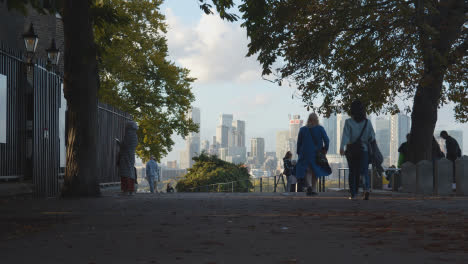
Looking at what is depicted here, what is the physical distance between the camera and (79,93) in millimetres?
13961

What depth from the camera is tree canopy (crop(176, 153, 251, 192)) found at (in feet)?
169

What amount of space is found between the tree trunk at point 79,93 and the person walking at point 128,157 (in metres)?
2.01

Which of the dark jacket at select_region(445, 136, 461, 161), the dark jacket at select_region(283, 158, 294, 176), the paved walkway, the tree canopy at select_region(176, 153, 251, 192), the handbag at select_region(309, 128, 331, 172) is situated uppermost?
the dark jacket at select_region(445, 136, 461, 161)

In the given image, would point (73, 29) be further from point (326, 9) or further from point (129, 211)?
point (326, 9)

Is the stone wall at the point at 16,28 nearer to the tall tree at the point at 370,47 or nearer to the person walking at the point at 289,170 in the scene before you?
the tall tree at the point at 370,47

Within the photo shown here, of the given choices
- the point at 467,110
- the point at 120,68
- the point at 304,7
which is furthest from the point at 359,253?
the point at 120,68

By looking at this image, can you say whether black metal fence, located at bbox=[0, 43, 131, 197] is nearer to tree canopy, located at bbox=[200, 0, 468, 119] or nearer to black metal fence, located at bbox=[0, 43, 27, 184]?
black metal fence, located at bbox=[0, 43, 27, 184]

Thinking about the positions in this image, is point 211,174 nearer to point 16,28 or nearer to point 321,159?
point 16,28

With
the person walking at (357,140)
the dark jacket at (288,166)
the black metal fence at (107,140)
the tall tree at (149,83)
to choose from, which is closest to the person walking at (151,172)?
the black metal fence at (107,140)

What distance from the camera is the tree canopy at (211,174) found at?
51531mm

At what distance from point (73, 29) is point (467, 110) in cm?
1619

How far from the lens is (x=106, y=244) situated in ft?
19.0

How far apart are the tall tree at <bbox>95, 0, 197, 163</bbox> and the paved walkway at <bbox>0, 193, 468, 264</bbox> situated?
29620 millimetres

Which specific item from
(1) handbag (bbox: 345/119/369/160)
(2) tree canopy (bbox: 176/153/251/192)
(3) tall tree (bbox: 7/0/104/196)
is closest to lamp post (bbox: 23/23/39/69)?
(3) tall tree (bbox: 7/0/104/196)
